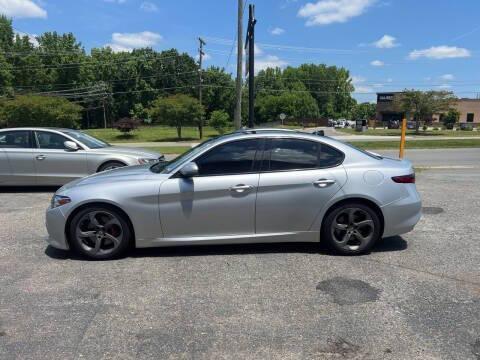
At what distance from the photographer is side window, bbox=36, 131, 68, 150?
9883mm

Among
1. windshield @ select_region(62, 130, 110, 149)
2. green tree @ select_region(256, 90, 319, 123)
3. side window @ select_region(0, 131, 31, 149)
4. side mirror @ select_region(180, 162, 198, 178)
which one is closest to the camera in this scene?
side mirror @ select_region(180, 162, 198, 178)

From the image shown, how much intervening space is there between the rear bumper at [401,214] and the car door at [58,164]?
6676mm

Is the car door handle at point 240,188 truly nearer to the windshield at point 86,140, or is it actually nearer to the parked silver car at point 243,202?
the parked silver car at point 243,202

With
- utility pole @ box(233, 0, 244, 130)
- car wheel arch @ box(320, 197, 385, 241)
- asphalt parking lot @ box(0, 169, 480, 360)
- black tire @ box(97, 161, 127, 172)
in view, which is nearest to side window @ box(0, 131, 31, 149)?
black tire @ box(97, 161, 127, 172)

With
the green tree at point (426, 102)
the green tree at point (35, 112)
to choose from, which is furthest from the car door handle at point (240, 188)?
the green tree at point (426, 102)

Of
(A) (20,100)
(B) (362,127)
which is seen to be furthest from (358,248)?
(B) (362,127)

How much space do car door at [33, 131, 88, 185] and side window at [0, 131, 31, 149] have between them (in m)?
0.30

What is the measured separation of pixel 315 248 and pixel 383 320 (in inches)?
77.2

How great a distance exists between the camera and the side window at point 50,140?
988 cm

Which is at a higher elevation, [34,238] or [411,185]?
[411,185]

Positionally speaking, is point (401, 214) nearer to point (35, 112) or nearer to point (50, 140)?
point (50, 140)

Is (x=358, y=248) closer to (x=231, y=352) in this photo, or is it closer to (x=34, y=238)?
(x=231, y=352)

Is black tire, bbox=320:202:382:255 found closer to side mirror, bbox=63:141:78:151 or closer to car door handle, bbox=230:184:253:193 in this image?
car door handle, bbox=230:184:253:193

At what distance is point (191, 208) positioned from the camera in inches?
204
